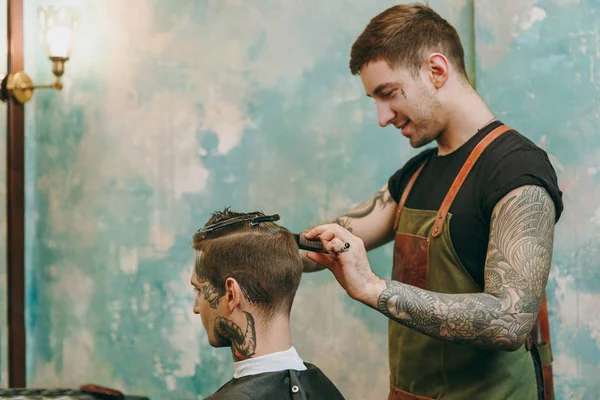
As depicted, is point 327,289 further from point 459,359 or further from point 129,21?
point 129,21

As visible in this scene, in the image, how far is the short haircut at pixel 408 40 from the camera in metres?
2.11

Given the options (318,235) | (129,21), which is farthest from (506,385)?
(129,21)

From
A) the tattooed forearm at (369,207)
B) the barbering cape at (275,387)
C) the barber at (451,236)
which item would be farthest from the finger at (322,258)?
the tattooed forearm at (369,207)

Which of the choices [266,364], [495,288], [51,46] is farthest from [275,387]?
[51,46]

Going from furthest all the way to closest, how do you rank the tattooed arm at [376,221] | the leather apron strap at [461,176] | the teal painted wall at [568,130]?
the teal painted wall at [568,130]
the tattooed arm at [376,221]
the leather apron strap at [461,176]

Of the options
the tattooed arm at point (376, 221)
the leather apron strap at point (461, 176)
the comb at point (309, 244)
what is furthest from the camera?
the tattooed arm at point (376, 221)

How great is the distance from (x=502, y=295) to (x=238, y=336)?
2.26 ft

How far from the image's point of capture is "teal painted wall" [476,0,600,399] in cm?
283

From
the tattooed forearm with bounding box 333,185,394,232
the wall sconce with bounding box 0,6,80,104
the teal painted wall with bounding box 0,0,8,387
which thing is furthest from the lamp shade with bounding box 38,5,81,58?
the tattooed forearm with bounding box 333,185,394,232

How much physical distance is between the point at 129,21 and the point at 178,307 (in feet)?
4.61

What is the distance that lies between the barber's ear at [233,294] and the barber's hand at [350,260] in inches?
10.0

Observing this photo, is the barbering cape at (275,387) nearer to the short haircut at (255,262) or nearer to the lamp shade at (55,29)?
the short haircut at (255,262)

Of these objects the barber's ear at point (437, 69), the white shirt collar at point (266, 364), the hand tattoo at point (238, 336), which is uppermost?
the barber's ear at point (437, 69)

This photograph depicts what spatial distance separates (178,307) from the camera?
3.48m
